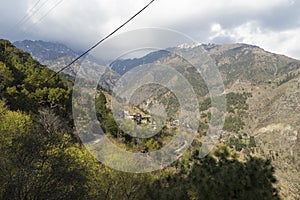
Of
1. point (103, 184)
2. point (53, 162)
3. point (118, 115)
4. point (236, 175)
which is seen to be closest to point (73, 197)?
point (53, 162)

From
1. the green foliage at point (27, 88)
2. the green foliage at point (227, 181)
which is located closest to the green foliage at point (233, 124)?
the green foliage at point (27, 88)

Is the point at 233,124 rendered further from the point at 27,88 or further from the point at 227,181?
the point at 227,181

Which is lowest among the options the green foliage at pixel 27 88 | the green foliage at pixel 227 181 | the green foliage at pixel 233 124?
the green foliage at pixel 227 181

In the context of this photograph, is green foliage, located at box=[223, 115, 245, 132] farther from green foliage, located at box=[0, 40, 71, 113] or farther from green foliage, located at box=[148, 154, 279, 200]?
green foliage, located at box=[148, 154, 279, 200]

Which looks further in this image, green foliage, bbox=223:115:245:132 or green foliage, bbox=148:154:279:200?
green foliage, bbox=223:115:245:132

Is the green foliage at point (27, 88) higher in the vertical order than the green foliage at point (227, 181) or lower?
higher

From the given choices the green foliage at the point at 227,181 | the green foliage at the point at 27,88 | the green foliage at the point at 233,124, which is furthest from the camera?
the green foliage at the point at 233,124

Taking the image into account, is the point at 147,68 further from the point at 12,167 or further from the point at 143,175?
the point at 143,175

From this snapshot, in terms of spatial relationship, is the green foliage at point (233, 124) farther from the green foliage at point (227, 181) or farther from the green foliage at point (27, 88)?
the green foliage at point (227, 181)

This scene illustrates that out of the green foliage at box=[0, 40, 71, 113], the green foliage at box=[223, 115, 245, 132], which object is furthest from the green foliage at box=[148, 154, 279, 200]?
the green foliage at box=[223, 115, 245, 132]

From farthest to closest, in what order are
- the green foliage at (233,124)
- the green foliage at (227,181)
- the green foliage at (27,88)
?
1. the green foliage at (233,124)
2. the green foliage at (27,88)
3. the green foliage at (227,181)

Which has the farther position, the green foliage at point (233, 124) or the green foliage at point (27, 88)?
the green foliage at point (233, 124)
